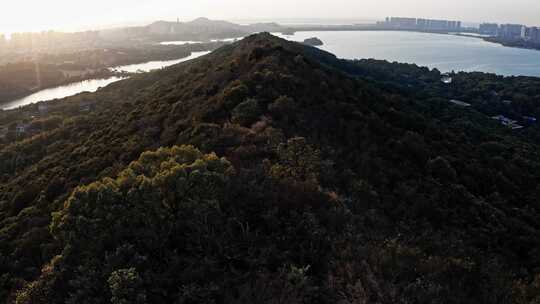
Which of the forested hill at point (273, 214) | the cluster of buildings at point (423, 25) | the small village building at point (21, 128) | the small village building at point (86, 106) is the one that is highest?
the cluster of buildings at point (423, 25)

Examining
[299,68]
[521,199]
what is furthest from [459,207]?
[299,68]

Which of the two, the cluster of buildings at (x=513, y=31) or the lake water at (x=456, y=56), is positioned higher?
the cluster of buildings at (x=513, y=31)

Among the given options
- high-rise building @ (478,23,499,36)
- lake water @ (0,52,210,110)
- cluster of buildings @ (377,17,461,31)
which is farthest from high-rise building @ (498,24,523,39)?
lake water @ (0,52,210,110)

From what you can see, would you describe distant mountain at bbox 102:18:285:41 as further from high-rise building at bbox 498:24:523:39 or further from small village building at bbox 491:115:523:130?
small village building at bbox 491:115:523:130

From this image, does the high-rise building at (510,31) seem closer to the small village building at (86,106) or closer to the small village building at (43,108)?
the small village building at (86,106)

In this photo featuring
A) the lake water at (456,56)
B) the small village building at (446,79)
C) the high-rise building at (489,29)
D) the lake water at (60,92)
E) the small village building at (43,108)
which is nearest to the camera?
the small village building at (43,108)

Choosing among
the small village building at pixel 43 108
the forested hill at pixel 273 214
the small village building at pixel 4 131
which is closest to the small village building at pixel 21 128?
the small village building at pixel 4 131

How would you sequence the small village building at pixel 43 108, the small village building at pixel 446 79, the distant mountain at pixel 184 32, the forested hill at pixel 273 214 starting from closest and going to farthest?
the forested hill at pixel 273 214, the small village building at pixel 43 108, the small village building at pixel 446 79, the distant mountain at pixel 184 32

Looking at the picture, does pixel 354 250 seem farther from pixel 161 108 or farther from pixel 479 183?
pixel 161 108
